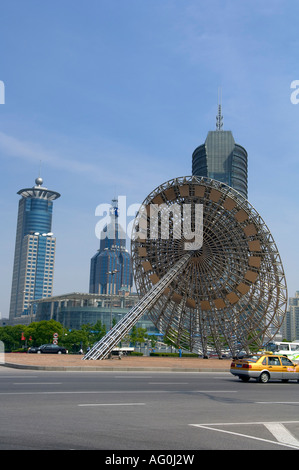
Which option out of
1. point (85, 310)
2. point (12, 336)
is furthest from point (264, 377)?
point (85, 310)

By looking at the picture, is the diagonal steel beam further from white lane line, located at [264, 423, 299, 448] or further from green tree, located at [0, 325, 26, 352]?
green tree, located at [0, 325, 26, 352]

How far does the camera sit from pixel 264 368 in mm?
23328

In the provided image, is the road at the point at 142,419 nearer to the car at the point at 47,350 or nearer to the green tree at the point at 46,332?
the car at the point at 47,350

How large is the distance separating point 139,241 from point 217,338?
1253 cm

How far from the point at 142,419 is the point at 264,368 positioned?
14.4 m

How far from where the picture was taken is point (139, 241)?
47.1m

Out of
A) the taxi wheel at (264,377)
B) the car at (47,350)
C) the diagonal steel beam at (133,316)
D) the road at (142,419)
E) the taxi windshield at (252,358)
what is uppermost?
the diagonal steel beam at (133,316)

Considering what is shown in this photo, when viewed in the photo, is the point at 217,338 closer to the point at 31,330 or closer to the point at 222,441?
the point at 222,441

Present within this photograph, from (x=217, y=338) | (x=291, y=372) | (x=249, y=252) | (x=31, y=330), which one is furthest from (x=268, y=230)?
(x=31, y=330)

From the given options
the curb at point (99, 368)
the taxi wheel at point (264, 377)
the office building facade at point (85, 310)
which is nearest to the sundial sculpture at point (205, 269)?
the curb at point (99, 368)

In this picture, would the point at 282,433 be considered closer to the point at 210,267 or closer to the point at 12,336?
the point at 210,267

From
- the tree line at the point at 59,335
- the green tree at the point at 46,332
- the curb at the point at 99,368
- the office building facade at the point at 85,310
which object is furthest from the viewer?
the office building facade at the point at 85,310

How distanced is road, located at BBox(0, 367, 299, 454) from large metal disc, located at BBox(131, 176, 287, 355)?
A: 25.3 meters

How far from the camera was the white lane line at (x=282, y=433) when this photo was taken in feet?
28.0
